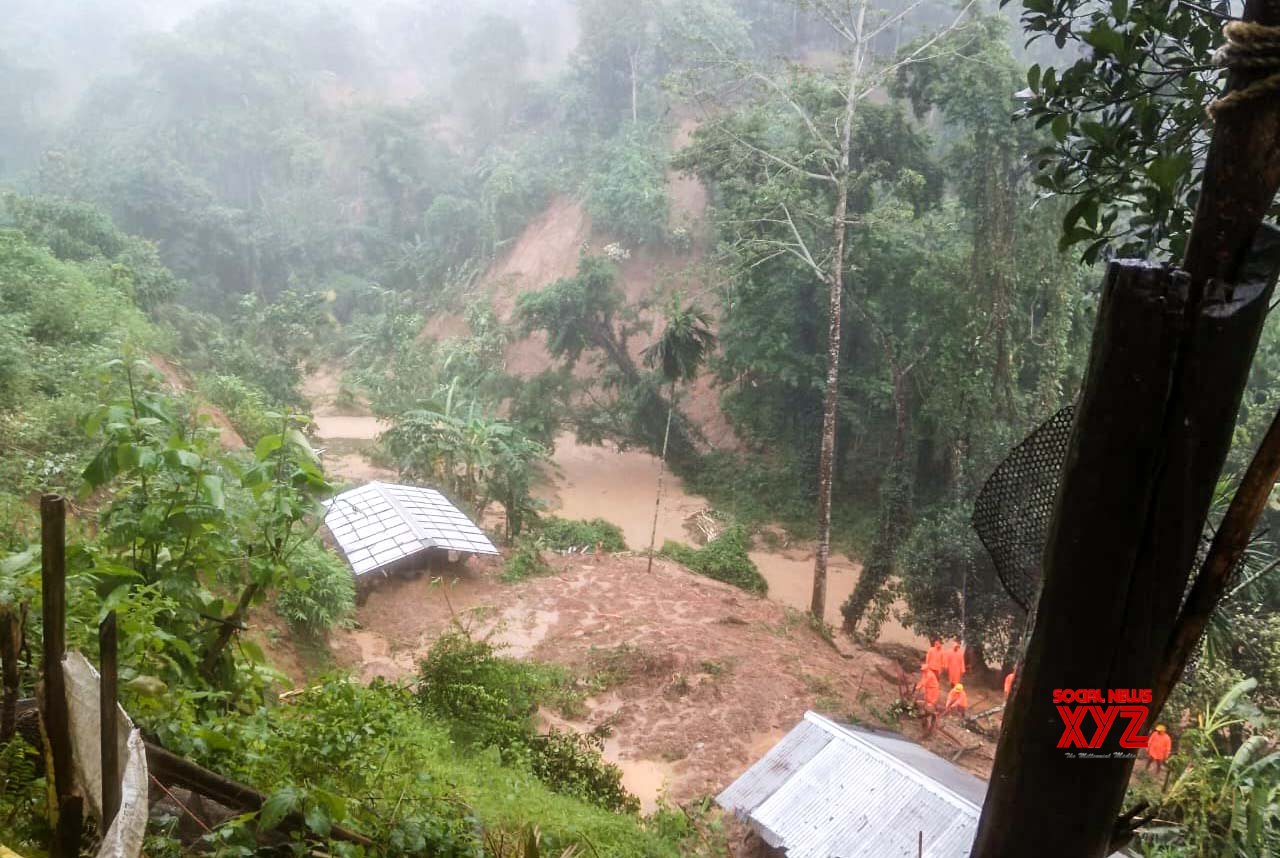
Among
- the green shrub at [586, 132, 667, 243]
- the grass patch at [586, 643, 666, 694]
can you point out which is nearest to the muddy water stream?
the grass patch at [586, 643, 666, 694]

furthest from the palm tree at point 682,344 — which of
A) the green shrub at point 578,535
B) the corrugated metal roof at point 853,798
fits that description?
the corrugated metal roof at point 853,798

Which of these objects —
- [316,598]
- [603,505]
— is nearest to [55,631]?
[316,598]

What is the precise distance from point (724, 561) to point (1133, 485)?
1323cm

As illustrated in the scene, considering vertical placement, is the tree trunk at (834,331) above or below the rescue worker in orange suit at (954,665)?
above

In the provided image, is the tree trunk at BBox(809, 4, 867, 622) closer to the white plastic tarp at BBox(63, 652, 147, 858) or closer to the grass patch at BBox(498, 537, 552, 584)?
the grass patch at BBox(498, 537, 552, 584)

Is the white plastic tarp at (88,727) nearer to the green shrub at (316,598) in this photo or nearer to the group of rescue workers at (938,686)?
the green shrub at (316,598)

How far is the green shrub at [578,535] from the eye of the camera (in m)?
14.4

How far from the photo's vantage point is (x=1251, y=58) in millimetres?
1021

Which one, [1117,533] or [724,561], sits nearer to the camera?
[1117,533]

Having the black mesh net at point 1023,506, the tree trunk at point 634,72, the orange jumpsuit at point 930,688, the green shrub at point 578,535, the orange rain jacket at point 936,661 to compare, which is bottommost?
the green shrub at point 578,535

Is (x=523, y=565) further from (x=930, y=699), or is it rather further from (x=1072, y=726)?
(x=1072, y=726)

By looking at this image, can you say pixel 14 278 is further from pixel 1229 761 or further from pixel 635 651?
pixel 1229 761

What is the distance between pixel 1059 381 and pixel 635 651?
7500 mm

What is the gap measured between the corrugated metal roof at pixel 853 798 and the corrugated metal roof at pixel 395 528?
617cm
